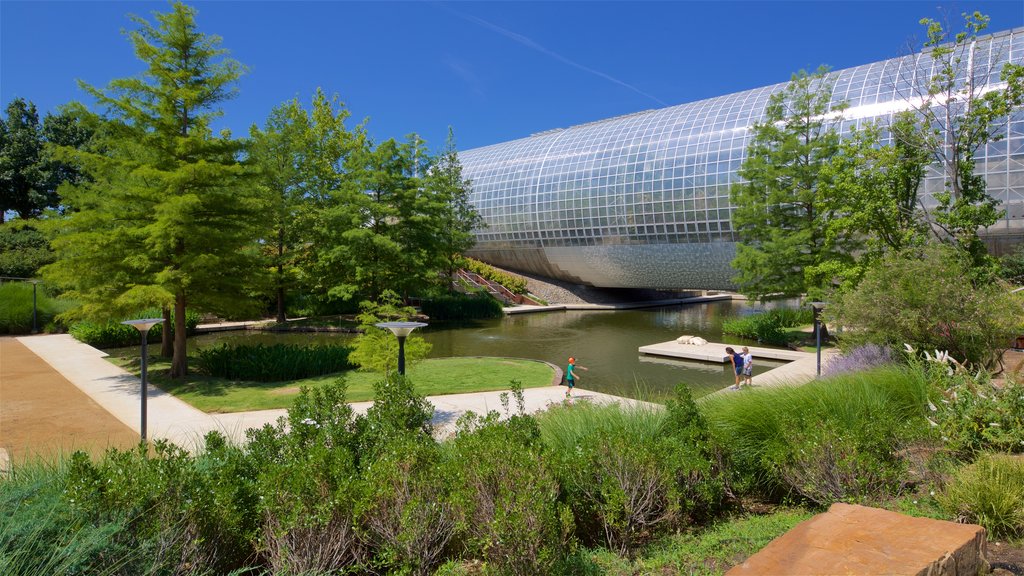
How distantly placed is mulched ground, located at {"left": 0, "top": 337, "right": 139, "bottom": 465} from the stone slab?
766 centimetres

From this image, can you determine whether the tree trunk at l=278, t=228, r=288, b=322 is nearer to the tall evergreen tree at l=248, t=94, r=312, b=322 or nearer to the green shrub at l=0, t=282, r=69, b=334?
the tall evergreen tree at l=248, t=94, r=312, b=322

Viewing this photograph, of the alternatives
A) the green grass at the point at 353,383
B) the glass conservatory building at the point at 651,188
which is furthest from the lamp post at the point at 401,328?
the glass conservatory building at the point at 651,188

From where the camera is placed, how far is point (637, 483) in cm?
510

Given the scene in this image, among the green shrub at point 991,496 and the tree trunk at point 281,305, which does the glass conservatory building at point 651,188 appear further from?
the green shrub at point 991,496

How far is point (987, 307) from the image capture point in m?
11.4

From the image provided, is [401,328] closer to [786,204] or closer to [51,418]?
[51,418]

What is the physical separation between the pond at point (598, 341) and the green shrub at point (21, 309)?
24.8ft

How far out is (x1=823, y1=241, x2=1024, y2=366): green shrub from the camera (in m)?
11.5

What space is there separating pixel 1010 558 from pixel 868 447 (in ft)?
4.56

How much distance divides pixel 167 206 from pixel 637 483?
13551 millimetres

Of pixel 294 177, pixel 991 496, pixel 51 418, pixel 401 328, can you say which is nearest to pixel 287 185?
pixel 294 177

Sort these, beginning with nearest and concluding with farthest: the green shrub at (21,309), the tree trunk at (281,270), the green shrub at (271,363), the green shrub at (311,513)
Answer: the green shrub at (311,513), the green shrub at (271,363), the green shrub at (21,309), the tree trunk at (281,270)

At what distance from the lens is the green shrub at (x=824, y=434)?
5.62 m

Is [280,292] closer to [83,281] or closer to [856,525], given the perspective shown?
[83,281]
